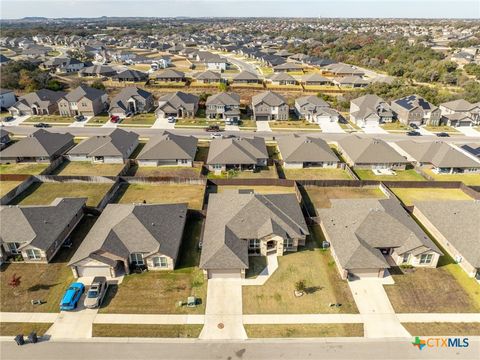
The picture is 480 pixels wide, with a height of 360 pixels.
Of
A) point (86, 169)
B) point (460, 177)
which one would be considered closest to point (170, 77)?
point (86, 169)

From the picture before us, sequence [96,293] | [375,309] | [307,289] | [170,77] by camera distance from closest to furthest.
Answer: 1. [375,309]
2. [96,293]
3. [307,289]
4. [170,77]

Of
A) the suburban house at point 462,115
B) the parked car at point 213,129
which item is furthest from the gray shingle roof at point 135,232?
the suburban house at point 462,115

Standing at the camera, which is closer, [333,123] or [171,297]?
[171,297]

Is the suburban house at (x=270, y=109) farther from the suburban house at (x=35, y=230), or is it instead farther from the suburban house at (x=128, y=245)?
the suburban house at (x=35, y=230)

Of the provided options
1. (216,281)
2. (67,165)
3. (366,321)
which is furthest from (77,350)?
(67,165)

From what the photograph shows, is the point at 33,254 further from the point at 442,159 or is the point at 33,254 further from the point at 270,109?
the point at 442,159

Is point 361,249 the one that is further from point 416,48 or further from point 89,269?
point 416,48
